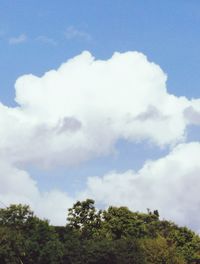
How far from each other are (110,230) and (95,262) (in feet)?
62.3

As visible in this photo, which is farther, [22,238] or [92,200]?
[92,200]

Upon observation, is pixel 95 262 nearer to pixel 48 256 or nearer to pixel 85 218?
pixel 48 256

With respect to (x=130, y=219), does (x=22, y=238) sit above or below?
below

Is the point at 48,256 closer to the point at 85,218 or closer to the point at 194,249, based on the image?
the point at 85,218

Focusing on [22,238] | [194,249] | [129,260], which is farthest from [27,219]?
[194,249]

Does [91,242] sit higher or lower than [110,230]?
lower

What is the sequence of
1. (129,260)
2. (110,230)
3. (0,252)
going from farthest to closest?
(110,230) → (129,260) → (0,252)

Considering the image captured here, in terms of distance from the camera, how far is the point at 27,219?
308ft

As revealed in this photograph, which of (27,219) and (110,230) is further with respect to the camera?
(110,230)

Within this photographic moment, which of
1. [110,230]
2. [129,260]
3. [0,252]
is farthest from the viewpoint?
[110,230]

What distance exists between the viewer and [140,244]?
92500mm

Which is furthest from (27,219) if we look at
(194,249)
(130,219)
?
(194,249)

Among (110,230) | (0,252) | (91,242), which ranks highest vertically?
(110,230)

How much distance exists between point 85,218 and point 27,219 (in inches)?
774
